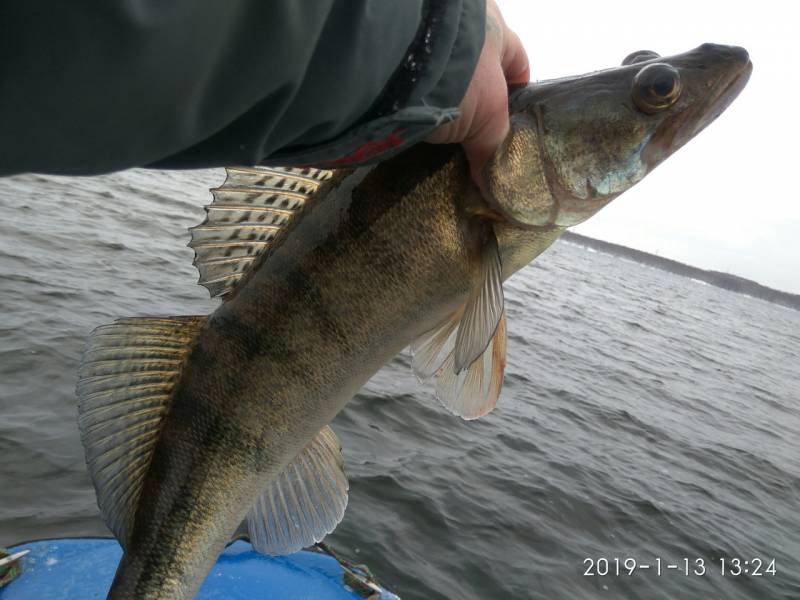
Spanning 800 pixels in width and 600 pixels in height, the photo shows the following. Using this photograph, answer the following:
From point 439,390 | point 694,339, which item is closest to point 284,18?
point 439,390

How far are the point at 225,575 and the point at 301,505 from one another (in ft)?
4.23

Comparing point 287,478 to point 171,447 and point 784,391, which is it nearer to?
point 171,447

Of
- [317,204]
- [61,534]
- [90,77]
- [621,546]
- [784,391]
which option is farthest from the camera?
[784,391]

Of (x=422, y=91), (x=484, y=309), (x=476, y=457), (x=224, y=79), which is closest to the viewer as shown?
(x=224, y=79)

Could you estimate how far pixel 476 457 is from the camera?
6.29 metres

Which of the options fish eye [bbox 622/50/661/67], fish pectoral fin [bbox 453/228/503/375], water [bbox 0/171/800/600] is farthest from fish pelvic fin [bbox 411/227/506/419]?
water [bbox 0/171/800/600]

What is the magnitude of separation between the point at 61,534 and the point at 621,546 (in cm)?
486

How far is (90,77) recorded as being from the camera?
679 mm

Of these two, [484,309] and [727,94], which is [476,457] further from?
[727,94]

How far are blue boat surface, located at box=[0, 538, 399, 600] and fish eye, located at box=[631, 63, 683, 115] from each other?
2.91 meters

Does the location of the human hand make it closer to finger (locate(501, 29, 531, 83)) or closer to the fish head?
finger (locate(501, 29, 531, 83))

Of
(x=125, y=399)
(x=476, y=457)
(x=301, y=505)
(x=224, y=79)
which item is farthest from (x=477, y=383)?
(x=476, y=457)

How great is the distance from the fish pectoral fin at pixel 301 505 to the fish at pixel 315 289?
0.77 feet

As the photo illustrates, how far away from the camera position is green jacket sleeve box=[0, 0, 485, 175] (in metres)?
0.65
